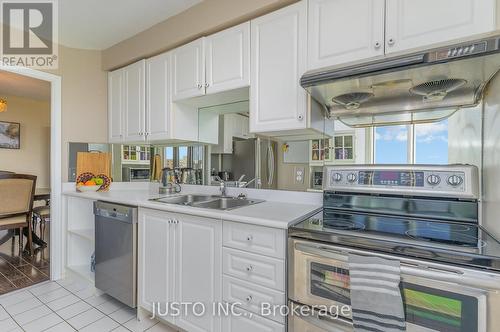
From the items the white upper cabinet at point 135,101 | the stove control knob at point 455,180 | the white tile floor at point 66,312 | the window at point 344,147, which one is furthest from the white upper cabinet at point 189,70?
the white tile floor at point 66,312

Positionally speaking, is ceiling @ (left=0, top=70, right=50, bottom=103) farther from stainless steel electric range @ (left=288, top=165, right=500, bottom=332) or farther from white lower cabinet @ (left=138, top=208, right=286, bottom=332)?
stainless steel electric range @ (left=288, top=165, right=500, bottom=332)

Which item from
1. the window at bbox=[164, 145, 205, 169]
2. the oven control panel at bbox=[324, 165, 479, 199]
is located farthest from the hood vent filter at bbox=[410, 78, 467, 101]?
the window at bbox=[164, 145, 205, 169]

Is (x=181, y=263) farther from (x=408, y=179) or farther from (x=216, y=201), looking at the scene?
(x=408, y=179)

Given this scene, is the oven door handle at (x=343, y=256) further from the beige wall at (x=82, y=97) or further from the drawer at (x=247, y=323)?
the beige wall at (x=82, y=97)

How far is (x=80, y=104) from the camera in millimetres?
2695

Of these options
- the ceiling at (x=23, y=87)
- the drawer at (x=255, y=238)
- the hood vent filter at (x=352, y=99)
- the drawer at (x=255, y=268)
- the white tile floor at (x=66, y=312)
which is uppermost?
the ceiling at (x=23, y=87)

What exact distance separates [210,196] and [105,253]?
943mm

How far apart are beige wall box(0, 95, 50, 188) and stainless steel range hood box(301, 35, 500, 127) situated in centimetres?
566

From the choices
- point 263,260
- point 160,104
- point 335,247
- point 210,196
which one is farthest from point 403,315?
point 160,104

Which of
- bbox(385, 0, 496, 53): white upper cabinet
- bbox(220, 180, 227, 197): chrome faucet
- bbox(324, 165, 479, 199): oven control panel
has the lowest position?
bbox(220, 180, 227, 197): chrome faucet

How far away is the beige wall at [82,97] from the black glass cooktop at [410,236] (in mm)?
2572

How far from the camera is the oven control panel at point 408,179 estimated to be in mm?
1207

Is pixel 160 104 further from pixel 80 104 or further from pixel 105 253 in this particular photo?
pixel 105 253

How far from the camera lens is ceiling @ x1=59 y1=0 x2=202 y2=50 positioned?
6.47 ft
